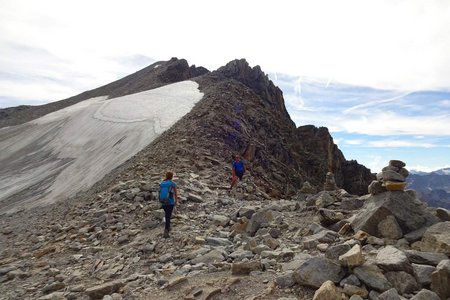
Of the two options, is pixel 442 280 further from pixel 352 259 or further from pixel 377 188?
pixel 377 188

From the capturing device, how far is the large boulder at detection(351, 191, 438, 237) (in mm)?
9477

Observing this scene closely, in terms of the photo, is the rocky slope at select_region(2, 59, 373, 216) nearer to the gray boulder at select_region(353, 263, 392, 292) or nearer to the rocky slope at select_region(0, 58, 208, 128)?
the gray boulder at select_region(353, 263, 392, 292)

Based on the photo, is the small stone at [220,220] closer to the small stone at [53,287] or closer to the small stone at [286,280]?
the small stone at [53,287]

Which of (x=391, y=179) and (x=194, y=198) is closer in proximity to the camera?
(x=391, y=179)

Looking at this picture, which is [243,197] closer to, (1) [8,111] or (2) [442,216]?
(2) [442,216]

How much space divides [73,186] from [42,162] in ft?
38.7

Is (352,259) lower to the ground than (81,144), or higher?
lower

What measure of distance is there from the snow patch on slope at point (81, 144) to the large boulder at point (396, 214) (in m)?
18.4

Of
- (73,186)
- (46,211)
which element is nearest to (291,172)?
(73,186)

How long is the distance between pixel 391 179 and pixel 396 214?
3.29ft

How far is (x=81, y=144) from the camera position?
1393 inches

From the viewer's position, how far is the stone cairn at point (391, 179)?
1009cm

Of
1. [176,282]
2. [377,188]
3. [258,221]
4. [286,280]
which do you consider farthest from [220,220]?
[286,280]

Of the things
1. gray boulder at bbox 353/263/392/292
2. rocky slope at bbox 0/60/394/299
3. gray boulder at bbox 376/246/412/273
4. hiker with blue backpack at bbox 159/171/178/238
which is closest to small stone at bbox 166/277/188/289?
rocky slope at bbox 0/60/394/299
